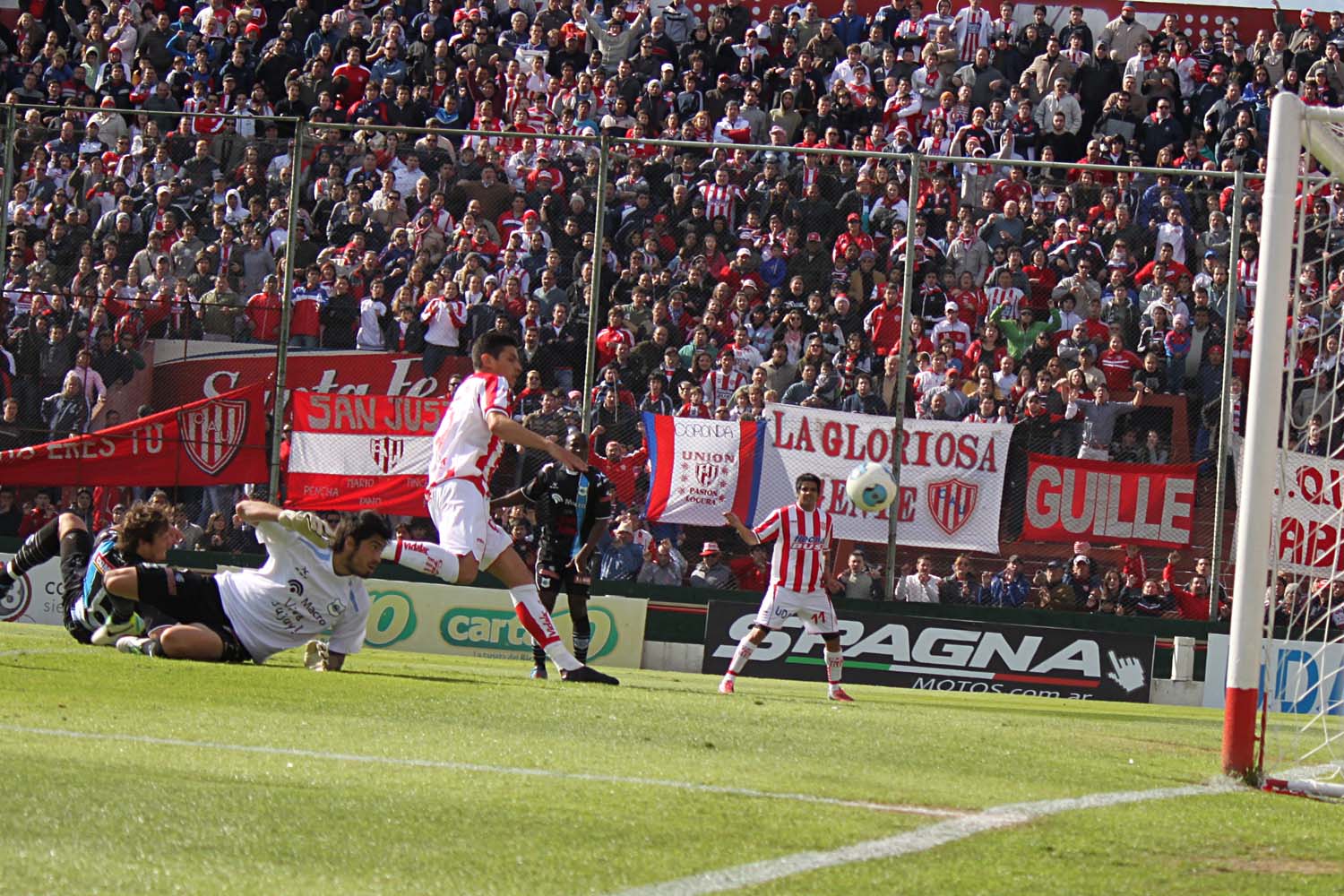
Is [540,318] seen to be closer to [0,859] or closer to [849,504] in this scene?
[849,504]

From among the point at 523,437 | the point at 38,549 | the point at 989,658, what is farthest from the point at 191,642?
the point at 989,658

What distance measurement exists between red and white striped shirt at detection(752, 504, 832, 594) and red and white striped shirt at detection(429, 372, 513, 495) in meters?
4.12

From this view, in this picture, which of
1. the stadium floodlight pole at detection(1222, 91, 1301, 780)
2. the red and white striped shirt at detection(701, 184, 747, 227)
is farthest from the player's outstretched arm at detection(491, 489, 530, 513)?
the stadium floodlight pole at detection(1222, 91, 1301, 780)

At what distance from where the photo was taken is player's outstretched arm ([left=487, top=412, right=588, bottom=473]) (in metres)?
10.2

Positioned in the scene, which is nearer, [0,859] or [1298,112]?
[0,859]

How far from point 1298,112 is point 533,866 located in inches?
215

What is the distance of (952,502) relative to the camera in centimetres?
1836

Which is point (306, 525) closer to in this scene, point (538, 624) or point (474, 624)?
point (538, 624)

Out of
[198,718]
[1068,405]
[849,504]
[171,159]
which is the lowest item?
[198,718]

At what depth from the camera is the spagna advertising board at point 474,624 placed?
61.5 feet

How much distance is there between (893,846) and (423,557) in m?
5.35

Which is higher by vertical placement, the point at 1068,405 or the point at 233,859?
the point at 1068,405

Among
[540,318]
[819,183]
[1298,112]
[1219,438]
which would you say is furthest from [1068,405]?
[1298,112]

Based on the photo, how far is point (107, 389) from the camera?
63.9ft
